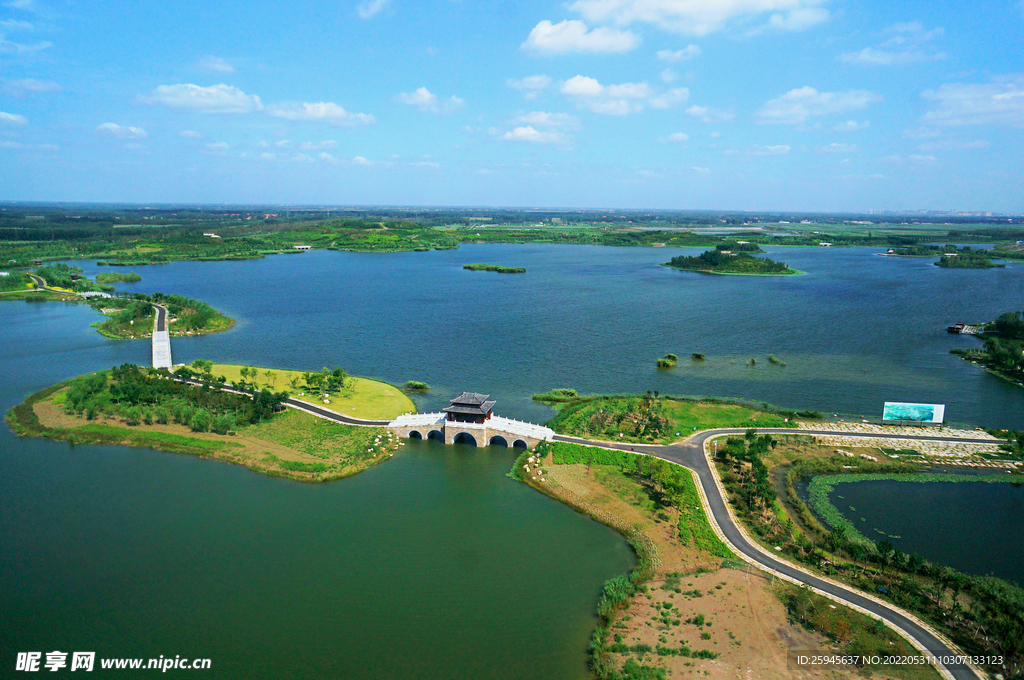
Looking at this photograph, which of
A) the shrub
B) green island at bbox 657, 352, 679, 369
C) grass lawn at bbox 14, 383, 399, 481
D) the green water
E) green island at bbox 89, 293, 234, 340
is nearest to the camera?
the green water

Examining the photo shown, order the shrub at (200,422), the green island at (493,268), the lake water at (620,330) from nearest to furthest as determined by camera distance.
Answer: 1. the shrub at (200,422)
2. the lake water at (620,330)
3. the green island at (493,268)

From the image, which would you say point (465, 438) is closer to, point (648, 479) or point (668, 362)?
point (648, 479)

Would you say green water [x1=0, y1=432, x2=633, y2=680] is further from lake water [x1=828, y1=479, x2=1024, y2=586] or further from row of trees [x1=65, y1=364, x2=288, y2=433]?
lake water [x1=828, y1=479, x2=1024, y2=586]

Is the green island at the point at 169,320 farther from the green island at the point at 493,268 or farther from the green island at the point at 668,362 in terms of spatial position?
the green island at the point at 493,268

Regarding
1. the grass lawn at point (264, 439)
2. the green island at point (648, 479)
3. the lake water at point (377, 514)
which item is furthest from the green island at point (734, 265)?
the grass lawn at point (264, 439)

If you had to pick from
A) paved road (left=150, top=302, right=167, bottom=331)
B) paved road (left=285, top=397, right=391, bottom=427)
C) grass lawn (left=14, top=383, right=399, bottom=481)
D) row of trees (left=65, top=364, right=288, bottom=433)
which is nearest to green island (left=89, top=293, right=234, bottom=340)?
paved road (left=150, top=302, right=167, bottom=331)

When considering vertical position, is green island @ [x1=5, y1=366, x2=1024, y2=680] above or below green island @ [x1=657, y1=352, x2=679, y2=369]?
below
